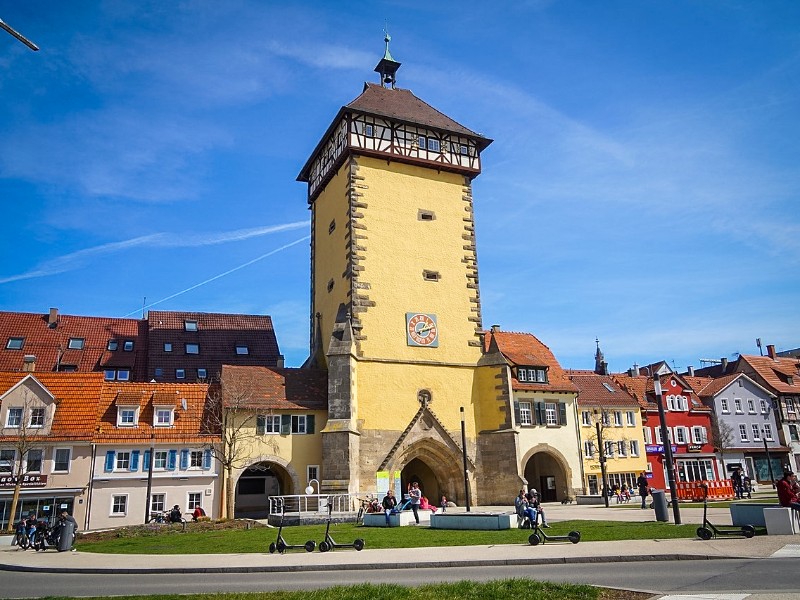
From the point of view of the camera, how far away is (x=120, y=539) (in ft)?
75.2

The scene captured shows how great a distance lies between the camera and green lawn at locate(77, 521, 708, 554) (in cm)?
1812

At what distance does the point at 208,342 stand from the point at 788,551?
38416 millimetres

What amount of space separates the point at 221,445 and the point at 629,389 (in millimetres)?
34789

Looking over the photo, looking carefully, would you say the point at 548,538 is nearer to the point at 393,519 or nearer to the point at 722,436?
the point at 393,519

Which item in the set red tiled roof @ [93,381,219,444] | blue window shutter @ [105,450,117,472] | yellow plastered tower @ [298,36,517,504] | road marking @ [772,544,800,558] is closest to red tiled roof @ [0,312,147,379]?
red tiled roof @ [93,381,219,444]

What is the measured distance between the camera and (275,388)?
34375 millimetres

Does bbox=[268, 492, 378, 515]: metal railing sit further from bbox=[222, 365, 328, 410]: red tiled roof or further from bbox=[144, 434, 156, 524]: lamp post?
bbox=[144, 434, 156, 524]: lamp post

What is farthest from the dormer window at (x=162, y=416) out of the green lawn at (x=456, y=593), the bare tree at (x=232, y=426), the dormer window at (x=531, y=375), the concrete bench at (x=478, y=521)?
the green lawn at (x=456, y=593)

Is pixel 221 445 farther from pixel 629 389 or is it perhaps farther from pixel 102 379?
pixel 629 389

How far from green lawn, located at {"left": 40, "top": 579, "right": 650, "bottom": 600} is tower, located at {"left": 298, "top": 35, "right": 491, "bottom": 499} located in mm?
19505

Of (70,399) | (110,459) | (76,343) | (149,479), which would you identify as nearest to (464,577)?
(149,479)

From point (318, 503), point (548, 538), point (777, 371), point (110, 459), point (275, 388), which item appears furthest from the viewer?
point (777, 371)

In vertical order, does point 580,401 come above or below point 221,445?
above

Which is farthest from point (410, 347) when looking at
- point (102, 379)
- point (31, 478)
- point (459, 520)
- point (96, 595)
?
point (96, 595)
